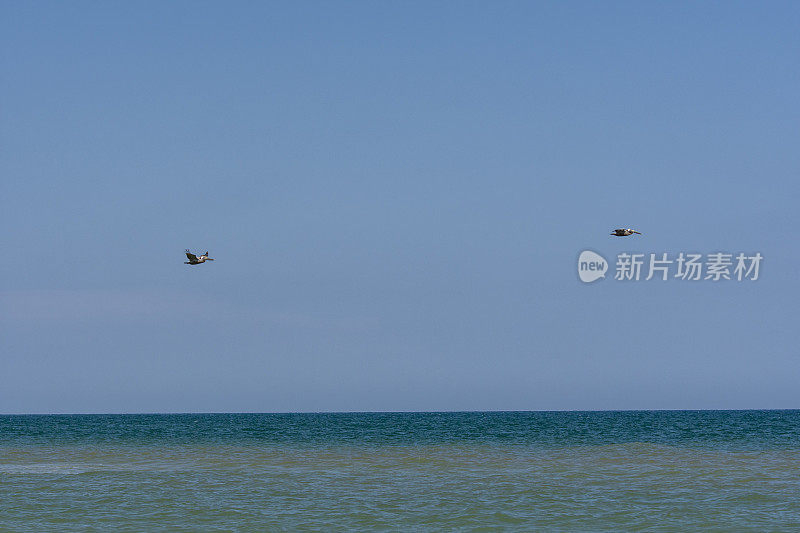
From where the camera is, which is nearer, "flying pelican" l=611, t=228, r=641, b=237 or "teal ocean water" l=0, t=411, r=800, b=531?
"teal ocean water" l=0, t=411, r=800, b=531

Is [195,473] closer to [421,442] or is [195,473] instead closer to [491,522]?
[491,522]

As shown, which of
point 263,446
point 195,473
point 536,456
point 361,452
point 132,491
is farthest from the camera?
point 263,446

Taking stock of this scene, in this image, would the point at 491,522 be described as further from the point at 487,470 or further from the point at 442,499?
the point at 487,470

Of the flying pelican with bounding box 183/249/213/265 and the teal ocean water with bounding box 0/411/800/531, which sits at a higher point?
the flying pelican with bounding box 183/249/213/265

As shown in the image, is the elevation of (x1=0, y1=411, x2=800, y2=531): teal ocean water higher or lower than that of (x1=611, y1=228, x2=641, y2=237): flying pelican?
lower

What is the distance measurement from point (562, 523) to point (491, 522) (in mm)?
1499

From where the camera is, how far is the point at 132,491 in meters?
25.8

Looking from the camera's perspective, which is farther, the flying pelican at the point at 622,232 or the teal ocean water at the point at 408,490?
the flying pelican at the point at 622,232

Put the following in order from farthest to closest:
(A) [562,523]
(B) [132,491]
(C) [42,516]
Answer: (B) [132,491] < (C) [42,516] < (A) [562,523]

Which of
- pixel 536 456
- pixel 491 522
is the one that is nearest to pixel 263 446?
pixel 536 456

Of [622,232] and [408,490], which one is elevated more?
[622,232]

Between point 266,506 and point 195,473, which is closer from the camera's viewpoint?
point 266,506

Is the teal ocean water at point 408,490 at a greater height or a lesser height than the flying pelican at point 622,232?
lesser

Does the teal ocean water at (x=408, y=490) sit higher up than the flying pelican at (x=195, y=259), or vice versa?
the flying pelican at (x=195, y=259)
